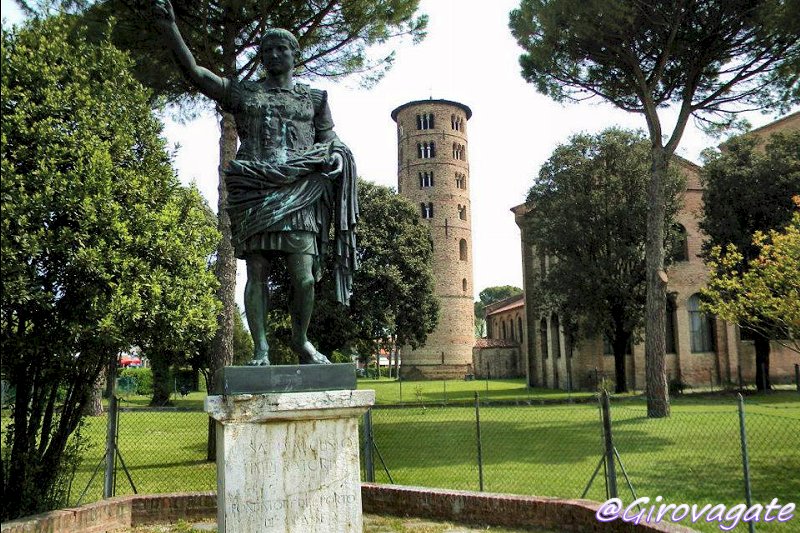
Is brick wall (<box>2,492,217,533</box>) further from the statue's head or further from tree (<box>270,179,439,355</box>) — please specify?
tree (<box>270,179,439,355</box>)

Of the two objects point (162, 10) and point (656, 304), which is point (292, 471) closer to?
point (162, 10)

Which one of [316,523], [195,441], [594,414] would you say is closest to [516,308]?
[594,414]

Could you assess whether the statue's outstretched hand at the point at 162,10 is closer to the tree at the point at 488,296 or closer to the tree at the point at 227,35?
the tree at the point at 227,35

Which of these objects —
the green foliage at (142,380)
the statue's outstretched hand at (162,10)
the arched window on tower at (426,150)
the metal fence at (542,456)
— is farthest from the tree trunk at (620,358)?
the arched window on tower at (426,150)

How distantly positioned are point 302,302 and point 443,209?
46.8 m

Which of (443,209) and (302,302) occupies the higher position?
(443,209)

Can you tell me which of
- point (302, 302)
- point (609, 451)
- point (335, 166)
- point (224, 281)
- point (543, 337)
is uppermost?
point (335, 166)

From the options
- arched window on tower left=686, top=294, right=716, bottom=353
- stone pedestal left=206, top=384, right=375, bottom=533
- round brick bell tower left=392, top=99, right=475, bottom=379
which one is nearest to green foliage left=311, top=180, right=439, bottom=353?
arched window on tower left=686, top=294, right=716, bottom=353

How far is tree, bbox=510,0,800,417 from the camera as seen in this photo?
15719mm

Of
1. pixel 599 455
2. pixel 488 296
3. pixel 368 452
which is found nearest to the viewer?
pixel 368 452

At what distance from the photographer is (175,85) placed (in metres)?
12.3

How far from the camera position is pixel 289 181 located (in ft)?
14.2

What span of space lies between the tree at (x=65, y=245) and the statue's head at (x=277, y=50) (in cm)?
214

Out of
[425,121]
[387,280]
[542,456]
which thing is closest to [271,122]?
[542,456]
